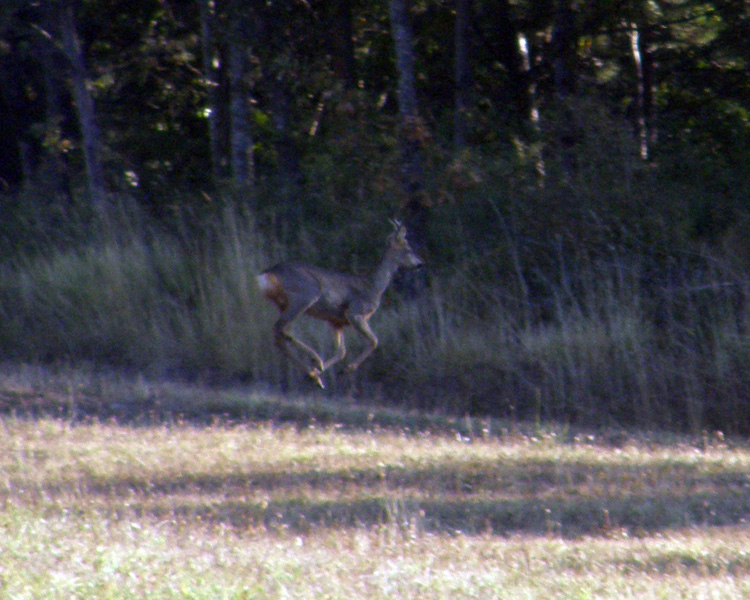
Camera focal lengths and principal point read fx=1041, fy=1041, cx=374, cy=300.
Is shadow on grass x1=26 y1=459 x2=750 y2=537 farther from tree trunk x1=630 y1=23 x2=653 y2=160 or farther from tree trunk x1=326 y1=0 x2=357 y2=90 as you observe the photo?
tree trunk x1=326 y1=0 x2=357 y2=90

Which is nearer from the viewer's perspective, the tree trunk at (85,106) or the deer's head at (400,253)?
the deer's head at (400,253)

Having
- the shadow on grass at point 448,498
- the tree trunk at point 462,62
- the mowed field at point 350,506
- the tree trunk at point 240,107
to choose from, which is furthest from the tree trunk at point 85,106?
the shadow on grass at point 448,498

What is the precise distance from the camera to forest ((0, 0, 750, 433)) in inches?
443

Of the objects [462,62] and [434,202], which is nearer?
[434,202]

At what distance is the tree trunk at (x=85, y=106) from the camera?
15461 millimetres

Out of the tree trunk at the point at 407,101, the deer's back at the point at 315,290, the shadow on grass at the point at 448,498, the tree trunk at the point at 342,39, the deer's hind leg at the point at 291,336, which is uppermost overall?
the tree trunk at the point at 342,39

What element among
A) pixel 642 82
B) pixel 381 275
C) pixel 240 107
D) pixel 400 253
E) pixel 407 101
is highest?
pixel 642 82

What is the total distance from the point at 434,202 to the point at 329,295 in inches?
141

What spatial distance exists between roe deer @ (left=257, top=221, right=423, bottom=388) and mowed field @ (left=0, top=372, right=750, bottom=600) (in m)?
0.66

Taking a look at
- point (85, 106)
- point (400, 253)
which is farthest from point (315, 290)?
point (85, 106)

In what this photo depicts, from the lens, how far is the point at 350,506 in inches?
261

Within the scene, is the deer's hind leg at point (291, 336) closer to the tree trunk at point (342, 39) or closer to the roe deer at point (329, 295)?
the roe deer at point (329, 295)

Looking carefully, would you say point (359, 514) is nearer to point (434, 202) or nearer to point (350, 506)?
point (350, 506)

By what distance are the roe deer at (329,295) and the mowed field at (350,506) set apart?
66cm
